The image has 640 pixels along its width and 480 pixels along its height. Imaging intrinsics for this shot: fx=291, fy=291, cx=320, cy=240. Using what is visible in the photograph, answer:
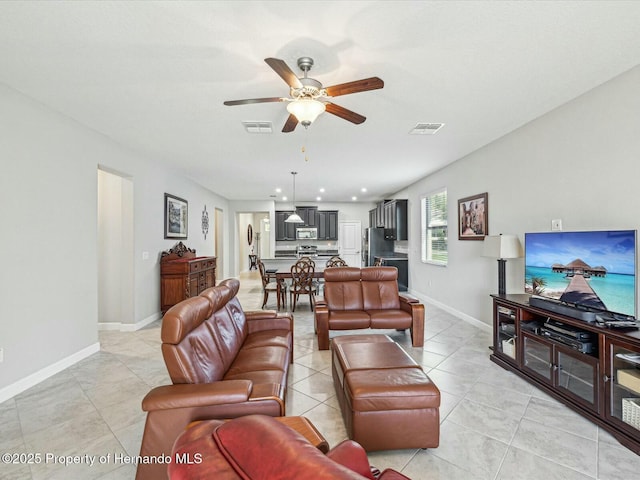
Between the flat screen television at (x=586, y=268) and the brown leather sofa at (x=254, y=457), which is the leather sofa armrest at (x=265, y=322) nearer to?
the brown leather sofa at (x=254, y=457)

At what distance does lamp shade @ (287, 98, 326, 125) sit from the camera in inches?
83.7

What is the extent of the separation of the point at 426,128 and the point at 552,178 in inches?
56.2

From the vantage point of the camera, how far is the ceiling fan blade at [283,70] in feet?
5.56

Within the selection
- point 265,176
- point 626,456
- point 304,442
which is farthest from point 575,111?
point 265,176

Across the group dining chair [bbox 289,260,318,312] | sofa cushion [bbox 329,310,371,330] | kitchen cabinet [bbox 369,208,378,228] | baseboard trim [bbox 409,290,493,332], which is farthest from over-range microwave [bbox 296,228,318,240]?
sofa cushion [bbox 329,310,371,330]

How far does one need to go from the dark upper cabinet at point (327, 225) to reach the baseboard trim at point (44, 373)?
698 centimetres

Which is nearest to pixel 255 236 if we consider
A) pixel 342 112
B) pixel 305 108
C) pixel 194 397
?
pixel 342 112

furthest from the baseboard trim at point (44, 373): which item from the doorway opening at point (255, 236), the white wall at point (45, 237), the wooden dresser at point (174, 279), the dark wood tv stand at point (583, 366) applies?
the doorway opening at point (255, 236)

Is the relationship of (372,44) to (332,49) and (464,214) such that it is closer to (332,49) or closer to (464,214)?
(332,49)

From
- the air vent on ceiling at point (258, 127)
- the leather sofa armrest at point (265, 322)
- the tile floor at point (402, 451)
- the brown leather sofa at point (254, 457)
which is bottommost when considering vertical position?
the tile floor at point (402, 451)

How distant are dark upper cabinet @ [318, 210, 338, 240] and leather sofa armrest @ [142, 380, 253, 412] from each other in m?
8.38

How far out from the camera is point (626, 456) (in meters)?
1.82

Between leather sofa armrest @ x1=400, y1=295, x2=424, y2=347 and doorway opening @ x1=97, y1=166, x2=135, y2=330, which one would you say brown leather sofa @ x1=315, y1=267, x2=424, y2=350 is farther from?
doorway opening @ x1=97, y1=166, x2=135, y2=330

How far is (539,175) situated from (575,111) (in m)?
0.68
